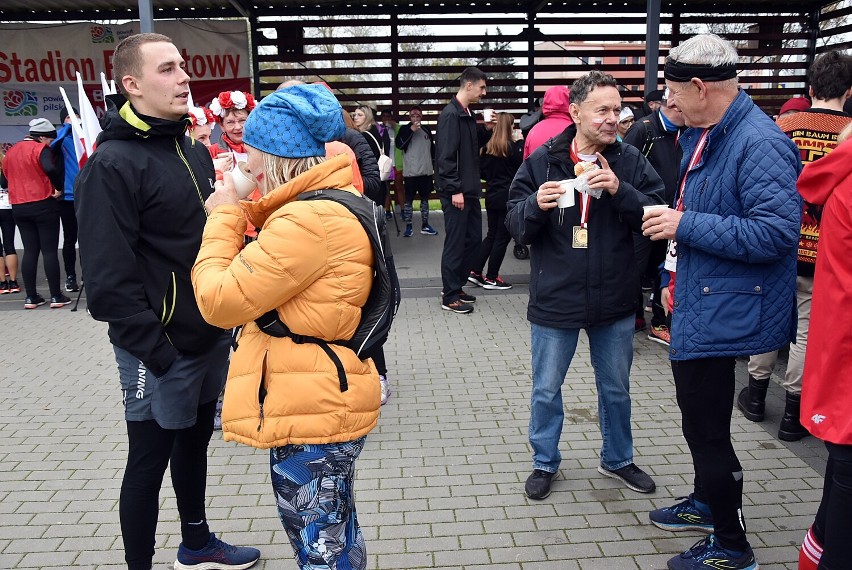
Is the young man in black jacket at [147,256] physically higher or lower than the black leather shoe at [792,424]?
higher

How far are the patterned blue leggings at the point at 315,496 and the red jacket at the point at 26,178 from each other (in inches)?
283

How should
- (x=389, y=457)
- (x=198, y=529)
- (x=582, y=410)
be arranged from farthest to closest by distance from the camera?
1. (x=582, y=410)
2. (x=389, y=457)
3. (x=198, y=529)

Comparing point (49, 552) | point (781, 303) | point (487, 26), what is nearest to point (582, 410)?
point (781, 303)

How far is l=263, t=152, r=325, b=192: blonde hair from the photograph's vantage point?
2217mm

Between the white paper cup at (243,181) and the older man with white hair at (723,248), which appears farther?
the older man with white hair at (723,248)

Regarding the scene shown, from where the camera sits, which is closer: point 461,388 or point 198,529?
point 198,529

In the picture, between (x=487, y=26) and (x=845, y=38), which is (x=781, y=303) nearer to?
(x=487, y=26)

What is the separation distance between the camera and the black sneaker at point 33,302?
8258mm

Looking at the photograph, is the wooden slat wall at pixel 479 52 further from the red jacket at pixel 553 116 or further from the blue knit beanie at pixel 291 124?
the blue knit beanie at pixel 291 124

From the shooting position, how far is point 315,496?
2314 millimetres

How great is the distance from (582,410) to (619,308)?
154cm

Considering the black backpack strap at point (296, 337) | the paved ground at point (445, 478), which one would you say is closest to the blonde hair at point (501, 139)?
the paved ground at point (445, 478)

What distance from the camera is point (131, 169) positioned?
102 inches

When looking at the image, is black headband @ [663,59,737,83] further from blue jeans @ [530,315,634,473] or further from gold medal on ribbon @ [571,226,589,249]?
blue jeans @ [530,315,634,473]
